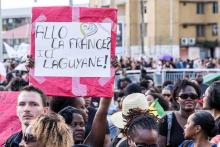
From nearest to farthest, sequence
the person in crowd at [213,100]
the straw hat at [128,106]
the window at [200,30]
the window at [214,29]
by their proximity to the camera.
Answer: the straw hat at [128,106]
the person in crowd at [213,100]
the window at [214,29]
the window at [200,30]

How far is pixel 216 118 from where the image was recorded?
6211 millimetres

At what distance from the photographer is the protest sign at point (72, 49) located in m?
6.75

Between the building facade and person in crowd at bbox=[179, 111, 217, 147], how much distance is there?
6078cm

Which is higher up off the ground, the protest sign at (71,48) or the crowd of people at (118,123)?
the protest sign at (71,48)

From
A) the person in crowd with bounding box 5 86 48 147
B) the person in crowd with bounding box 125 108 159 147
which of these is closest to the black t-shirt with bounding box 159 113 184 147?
the person in crowd with bounding box 5 86 48 147

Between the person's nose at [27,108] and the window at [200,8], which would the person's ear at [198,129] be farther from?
the window at [200,8]

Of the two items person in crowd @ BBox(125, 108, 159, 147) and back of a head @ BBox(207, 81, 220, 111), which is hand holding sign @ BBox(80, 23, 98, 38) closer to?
Result: back of a head @ BBox(207, 81, 220, 111)

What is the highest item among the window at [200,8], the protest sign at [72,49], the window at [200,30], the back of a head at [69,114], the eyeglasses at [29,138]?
the window at [200,8]

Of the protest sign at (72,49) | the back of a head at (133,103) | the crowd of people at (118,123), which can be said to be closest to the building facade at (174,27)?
the protest sign at (72,49)

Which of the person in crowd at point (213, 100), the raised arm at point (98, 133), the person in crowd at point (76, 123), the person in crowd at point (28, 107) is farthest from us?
the person in crowd at point (213, 100)

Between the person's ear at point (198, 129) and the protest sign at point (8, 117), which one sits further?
the protest sign at point (8, 117)

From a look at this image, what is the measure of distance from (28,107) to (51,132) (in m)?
1.12

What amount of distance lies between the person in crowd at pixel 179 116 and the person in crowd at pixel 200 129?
1.92 feet

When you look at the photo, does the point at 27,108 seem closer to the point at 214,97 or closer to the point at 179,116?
the point at 179,116
